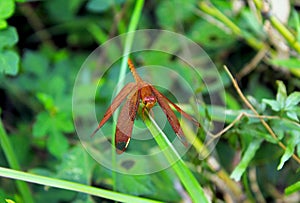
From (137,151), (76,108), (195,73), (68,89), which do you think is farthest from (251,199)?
(68,89)

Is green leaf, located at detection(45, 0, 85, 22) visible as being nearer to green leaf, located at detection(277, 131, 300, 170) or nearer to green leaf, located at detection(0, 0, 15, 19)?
green leaf, located at detection(0, 0, 15, 19)

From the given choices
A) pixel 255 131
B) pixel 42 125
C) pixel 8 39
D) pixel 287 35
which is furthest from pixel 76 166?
pixel 287 35

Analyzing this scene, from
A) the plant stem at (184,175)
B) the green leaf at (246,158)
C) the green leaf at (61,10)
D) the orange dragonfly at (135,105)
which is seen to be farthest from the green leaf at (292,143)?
the green leaf at (61,10)

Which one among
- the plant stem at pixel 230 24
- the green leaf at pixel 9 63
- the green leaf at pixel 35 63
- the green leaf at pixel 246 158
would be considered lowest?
the green leaf at pixel 246 158

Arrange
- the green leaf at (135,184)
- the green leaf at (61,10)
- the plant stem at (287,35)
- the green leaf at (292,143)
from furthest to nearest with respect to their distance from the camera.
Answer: the green leaf at (61,10) → the plant stem at (287,35) → the green leaf at (135,184) → the green leaf at (292,143)

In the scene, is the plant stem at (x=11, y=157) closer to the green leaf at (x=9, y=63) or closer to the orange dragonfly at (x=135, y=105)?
the green leaf at (x=9, y=63)

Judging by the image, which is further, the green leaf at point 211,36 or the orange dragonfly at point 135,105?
the green leaf at point 211,36

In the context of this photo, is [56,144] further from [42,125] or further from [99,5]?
[99,5]

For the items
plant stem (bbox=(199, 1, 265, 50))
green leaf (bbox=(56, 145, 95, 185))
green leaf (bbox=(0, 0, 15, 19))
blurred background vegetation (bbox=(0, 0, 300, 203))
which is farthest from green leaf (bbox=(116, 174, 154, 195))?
plant stem (bbox=(199, 1, 265, 50))
